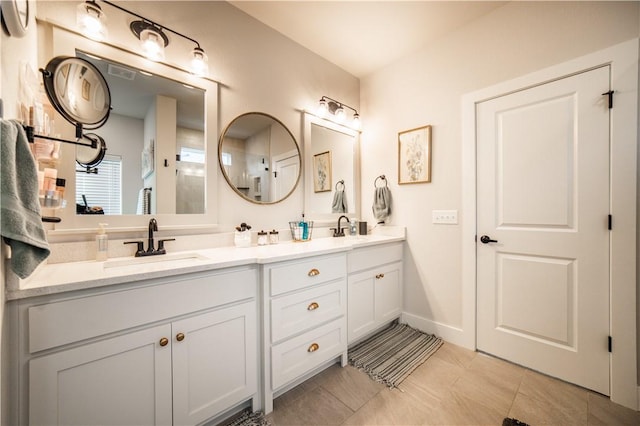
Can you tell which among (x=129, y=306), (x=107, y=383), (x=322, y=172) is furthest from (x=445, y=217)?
(x=107, y=383)

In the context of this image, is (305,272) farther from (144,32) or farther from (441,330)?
(144,32)

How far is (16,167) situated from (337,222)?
2212mm

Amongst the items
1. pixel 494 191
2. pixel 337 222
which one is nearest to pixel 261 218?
pixel 337 222

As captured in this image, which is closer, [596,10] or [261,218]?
[596,10]

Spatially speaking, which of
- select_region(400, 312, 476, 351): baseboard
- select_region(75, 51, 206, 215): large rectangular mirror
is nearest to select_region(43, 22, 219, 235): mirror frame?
select_region(75, 51, 206, 215): large rectangular mirror

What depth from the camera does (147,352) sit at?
3.52 ft

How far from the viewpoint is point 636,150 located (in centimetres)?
145

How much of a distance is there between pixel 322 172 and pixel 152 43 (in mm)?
1588

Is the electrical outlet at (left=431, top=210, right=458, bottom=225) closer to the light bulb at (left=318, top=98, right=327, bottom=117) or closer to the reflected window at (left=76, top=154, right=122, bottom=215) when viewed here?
the light bulb at (left=318, top=98, right=327, bottom=117)

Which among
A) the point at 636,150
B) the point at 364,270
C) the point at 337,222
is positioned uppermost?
the point at 636,150

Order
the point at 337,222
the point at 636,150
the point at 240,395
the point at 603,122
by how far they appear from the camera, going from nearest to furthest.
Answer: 1. the point at 240,395
2. the point at 636,150
3. the point at 603,122
4. the point at 337,222

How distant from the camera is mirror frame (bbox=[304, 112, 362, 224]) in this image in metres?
2.40

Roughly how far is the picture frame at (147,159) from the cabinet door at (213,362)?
938 millimetres

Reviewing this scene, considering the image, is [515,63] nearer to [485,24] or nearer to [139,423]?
[485,24]
